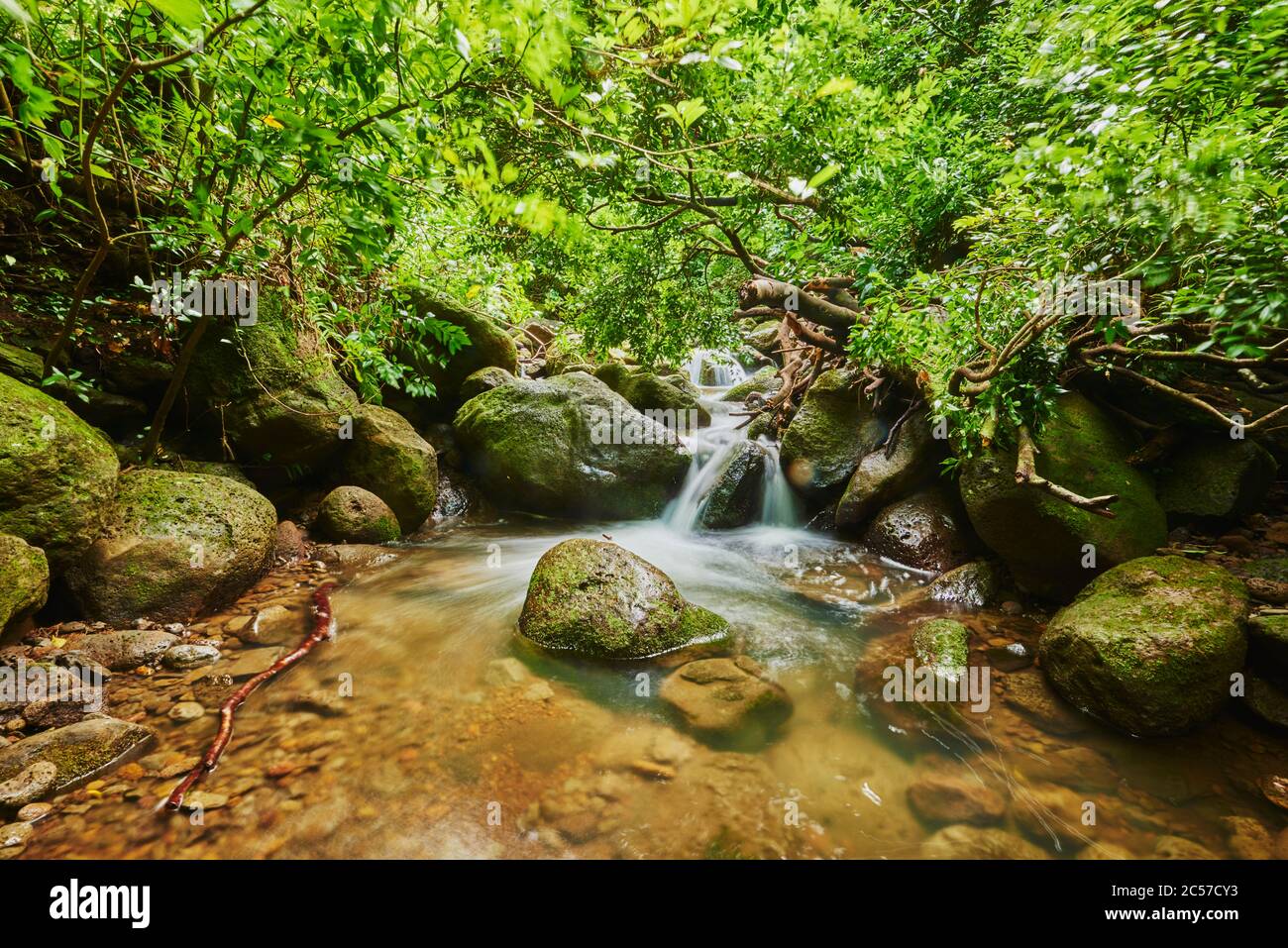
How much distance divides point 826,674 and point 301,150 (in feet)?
16.2

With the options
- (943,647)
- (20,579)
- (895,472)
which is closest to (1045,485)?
(943,647)

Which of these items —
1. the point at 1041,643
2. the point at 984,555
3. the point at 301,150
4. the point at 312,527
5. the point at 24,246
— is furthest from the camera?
the point at 312,527

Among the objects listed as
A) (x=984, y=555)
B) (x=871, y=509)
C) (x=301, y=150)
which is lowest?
(x=984, y=555)

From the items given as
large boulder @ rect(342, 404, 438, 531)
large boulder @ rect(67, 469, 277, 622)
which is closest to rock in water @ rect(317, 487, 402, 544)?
large boulder @ rect(342, 404, 438, 531)

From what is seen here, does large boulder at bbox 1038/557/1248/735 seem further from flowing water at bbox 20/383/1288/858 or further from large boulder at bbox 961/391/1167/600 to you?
large boulder at bbox 961/391/1167/600

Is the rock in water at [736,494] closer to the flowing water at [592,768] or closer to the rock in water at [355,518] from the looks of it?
the flowing water at [592,768]

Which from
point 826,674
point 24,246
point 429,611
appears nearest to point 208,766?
point 429,611

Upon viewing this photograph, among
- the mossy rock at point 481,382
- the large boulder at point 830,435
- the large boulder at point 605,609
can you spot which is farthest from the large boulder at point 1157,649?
the mossy rock at point 481,382

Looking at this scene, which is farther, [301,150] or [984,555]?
[984,555]

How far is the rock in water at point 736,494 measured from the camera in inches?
345

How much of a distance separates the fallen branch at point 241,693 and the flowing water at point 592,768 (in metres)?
0.07

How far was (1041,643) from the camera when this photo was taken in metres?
3.96
